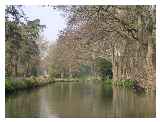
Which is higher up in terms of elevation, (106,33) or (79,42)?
(106,33)

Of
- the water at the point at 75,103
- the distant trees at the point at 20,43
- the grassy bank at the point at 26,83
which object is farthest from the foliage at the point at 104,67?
the distant trees at the point at 20,43

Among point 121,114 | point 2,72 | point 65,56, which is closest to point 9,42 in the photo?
point 2,72

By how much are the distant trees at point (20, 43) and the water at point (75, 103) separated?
630 millimetres

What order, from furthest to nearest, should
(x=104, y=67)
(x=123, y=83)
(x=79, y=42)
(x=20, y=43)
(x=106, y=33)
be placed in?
1. (x=123, y=83)
2. (x=104, y=67)
3. (x=106, y=33)
4. (x=79, y=42)
5. (x=20, y=43)

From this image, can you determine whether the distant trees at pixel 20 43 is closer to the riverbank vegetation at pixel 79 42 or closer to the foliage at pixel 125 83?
the riverbank vegetation at pixel 79 42

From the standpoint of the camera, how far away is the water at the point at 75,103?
8.95 meters

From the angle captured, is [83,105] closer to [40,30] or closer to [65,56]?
[65,56]

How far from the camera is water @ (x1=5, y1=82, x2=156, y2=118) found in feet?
29.4

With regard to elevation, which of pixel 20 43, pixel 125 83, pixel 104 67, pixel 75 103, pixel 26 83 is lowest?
pixel 75 103

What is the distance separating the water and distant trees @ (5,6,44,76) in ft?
2.07

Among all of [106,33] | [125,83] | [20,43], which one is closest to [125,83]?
[125,83]

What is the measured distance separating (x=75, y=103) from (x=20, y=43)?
1.70 meters

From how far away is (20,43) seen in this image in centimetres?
962

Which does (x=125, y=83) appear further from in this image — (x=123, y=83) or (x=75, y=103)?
(x=75, y=103)
